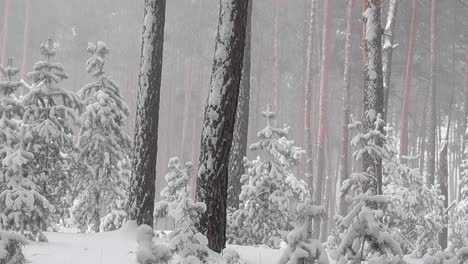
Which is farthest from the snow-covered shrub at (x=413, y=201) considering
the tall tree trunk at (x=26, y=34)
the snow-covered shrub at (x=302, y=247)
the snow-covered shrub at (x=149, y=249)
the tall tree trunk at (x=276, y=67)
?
the tall tree trunk at (x=26, y=34)

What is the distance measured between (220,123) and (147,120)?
2.90 m

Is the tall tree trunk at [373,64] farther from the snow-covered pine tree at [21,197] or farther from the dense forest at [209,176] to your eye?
the snow-covered pine tree at [21,197]

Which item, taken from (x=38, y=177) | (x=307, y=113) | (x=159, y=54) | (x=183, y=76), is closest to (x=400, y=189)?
(x=307, y=113)

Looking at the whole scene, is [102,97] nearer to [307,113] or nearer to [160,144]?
[307,113]

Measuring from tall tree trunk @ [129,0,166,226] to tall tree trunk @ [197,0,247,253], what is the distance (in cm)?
262

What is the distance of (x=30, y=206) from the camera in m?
7.64

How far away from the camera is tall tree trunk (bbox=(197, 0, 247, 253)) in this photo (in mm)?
7754

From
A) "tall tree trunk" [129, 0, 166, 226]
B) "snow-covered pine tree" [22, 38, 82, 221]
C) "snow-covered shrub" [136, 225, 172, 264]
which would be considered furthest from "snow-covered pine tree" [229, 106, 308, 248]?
"snow-covered shrub" [136, 225, 172, 264]

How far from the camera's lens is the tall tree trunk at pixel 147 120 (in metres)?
10.2

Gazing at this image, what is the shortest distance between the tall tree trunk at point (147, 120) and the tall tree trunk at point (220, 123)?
2.62 meters

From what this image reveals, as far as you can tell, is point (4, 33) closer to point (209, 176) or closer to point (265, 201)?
point (265, 201)

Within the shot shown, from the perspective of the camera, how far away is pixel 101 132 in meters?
11.9

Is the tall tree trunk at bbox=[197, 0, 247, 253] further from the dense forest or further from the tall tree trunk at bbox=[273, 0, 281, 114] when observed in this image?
the tall tree trunk at bbox=[273, 0, 281, 114]

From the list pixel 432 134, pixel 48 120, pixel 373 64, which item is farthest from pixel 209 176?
pixel 432 134
